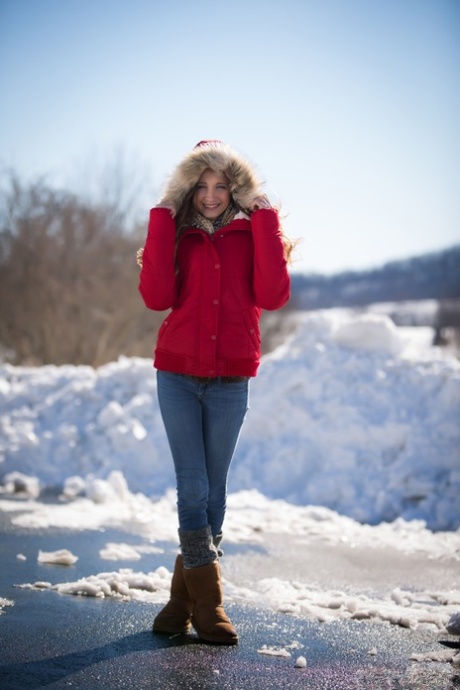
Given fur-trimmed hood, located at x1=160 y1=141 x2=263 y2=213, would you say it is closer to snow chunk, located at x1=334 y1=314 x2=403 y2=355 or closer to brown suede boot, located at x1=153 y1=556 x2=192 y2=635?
brown suede boot, located at x1=153 y1=556 x2=192 y2=635

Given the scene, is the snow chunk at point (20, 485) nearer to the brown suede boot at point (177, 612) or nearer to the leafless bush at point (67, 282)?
the brown suede boot at point (177, 612)

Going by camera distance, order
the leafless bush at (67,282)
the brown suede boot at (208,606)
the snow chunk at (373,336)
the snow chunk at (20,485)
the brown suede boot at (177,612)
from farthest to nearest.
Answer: the leafless bush at (67,282) < the snow chunk at (373,336) < the snow chunk at (20,485) < the brown suede boot at (177,612) < the brown suede boot at (208,606)

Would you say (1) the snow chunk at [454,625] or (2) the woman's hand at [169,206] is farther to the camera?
(1) the snow chunk at [454,625]

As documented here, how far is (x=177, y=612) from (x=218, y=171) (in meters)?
2.25

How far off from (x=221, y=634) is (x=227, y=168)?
2.31m

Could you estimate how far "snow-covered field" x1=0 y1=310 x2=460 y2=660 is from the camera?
6.86 m

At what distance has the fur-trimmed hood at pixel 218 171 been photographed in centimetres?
391

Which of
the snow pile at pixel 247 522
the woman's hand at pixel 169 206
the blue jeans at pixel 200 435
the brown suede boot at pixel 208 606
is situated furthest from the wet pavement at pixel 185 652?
the woman's hand at pixel 169 206

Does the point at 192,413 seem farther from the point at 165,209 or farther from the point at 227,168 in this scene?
the point at 227,168

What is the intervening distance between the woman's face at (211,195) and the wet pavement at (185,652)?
2136mm

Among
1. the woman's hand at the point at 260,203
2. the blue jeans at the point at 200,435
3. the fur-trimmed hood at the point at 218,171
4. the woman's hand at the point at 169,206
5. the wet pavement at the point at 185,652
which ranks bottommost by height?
the wet pavement at the point at 185,652

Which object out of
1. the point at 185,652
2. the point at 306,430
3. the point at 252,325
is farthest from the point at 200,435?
the point at 306,430

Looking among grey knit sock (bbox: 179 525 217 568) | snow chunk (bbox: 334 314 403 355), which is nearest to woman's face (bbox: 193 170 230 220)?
grey knit sock (bbox: 179 525 217 568)

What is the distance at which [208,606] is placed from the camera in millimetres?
3666
